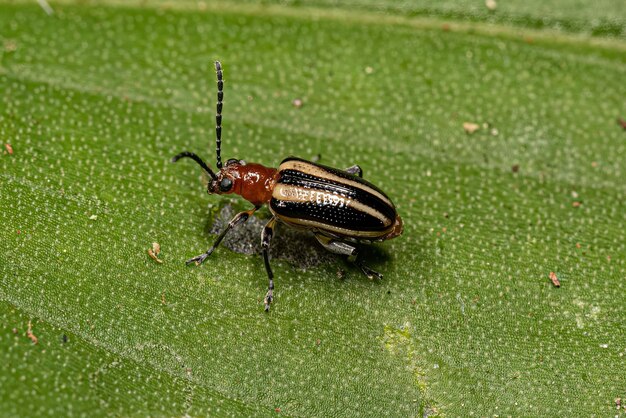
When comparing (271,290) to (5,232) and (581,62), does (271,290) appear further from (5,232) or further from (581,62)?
(581,62)

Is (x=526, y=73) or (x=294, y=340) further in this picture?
(x=526, y=73)

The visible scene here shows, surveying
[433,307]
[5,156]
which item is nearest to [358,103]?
[433,307]

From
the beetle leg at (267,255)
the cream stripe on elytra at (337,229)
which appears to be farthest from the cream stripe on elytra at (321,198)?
the beetle leg at (267,255)

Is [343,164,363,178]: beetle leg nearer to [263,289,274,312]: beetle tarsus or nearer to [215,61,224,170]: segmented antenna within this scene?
[215,61,224,170]: segmented antenna

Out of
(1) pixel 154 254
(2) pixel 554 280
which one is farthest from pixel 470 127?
(1) pixel 154 254

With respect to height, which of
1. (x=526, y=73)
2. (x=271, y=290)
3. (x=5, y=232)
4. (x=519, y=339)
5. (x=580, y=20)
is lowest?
(x=519, y=339)

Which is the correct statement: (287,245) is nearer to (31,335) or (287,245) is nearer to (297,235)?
(297,235)

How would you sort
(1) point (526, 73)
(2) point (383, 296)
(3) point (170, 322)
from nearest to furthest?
(3) point (170, 322), (2) point (383, 296), (1) point (526, 73)
